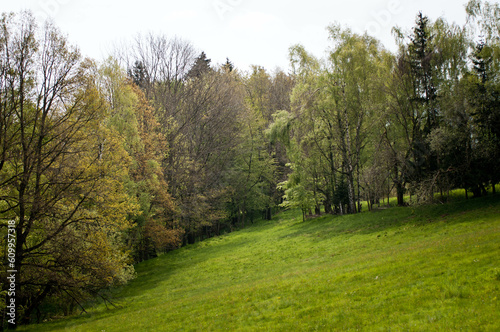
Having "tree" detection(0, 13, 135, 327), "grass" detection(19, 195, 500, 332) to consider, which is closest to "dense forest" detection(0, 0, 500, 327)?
"tree" detection(0, 13, 135, 327)

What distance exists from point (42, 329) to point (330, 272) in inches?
511

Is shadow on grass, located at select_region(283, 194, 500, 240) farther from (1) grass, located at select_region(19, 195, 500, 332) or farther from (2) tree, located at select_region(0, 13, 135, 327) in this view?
(2) tree, located at select_region(0, 13, 135, 327)

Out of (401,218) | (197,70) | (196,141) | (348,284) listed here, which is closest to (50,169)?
(348,284)

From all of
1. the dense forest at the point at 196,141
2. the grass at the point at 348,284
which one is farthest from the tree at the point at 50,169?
the grass at the point at 348,284

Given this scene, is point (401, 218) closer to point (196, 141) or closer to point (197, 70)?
point (196, 141)

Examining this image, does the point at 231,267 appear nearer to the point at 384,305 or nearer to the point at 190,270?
the point at 190,270

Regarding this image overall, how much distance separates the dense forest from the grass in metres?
2.44

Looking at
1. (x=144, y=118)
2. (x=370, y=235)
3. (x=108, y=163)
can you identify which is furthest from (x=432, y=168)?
(x=144, y=118)

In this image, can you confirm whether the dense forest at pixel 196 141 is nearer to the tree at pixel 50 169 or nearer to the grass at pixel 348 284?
the tree at pixel 50 169

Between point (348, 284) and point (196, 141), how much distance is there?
35280 mm

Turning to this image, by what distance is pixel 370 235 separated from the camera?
75.5 ft

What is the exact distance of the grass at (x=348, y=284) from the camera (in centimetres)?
880

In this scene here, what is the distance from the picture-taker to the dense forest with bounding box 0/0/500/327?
604 inches

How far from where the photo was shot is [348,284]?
40.9 ft
